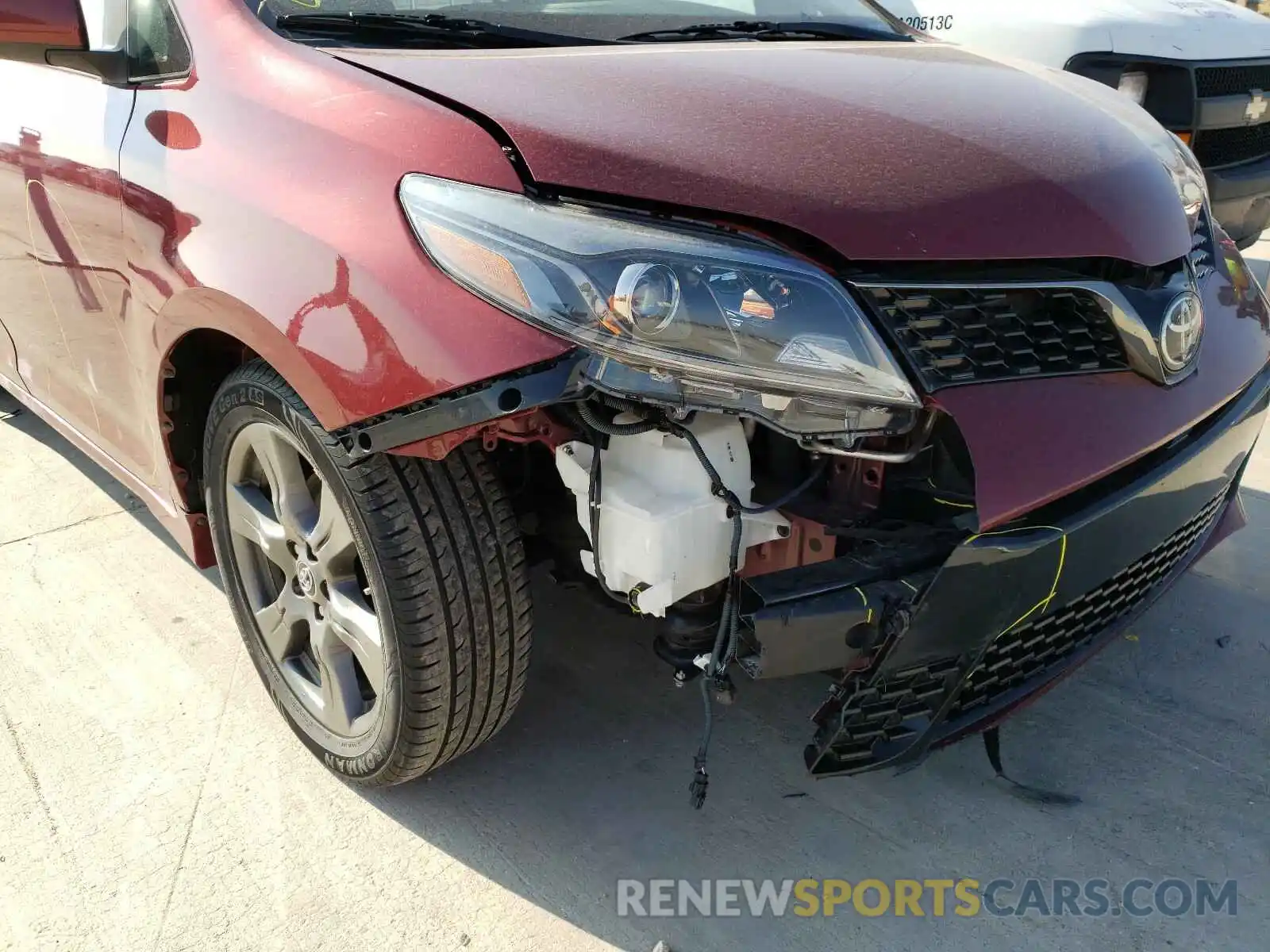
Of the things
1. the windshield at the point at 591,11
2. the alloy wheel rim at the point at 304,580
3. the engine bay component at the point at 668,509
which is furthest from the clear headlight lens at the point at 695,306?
the windshield at the point at 591,11

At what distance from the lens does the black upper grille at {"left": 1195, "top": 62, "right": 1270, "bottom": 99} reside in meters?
4.19

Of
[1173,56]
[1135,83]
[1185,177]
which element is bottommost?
[1185,177]

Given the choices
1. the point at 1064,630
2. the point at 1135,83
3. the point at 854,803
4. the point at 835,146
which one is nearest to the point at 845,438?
the point at 835,146

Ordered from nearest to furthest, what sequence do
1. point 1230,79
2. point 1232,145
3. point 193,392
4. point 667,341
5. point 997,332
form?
point 667,341 → point 997,332 → point 193,392 → point 1230,79 → point 1232,145

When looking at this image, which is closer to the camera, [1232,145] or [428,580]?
[428,580]

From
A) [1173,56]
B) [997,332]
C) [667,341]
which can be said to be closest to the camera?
[667,341]

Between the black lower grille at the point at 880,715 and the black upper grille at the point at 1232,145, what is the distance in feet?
11.9

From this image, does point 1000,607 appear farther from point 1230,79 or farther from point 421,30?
point 1230,79

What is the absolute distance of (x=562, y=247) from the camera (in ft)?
4.69

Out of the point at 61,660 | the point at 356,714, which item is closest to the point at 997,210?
the point at 356,714

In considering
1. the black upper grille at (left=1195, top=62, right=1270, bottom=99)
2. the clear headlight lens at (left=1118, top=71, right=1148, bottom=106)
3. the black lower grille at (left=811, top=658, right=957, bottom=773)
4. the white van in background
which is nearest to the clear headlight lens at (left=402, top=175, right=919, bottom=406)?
the black lower grille at (left=811, top=658, right=957, bottom=773)

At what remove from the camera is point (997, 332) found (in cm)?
152

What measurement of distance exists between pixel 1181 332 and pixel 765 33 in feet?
3.57

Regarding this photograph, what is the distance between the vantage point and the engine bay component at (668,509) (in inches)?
60.9
